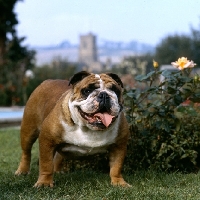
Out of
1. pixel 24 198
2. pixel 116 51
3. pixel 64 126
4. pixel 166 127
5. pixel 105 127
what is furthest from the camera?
pixel 116 51

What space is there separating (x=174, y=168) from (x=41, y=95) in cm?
159

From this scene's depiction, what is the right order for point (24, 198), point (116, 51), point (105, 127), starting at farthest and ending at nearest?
point (116, 51) < point (105, 127) < point (24, 198)

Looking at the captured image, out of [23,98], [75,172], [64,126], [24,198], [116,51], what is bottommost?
[116,51]

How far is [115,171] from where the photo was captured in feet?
14.8

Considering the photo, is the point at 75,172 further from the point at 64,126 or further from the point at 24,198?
the point at 24,198

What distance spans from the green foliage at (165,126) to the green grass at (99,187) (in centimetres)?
29

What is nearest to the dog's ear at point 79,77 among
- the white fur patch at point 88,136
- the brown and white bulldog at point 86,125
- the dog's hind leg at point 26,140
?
the brown and white bulldog at point 86,125

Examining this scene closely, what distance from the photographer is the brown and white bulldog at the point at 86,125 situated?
13.4 ft

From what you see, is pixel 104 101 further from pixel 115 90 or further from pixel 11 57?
pixel 11 57

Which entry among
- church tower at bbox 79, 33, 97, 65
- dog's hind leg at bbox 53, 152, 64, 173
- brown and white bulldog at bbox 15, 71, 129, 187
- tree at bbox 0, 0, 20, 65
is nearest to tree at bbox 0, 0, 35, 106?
tree at bbox 0, 0, 20, 65

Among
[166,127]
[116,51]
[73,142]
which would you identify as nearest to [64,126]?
[73,142]

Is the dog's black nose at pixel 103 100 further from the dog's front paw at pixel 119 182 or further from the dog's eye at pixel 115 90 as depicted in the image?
the dog's front paw at pixel 119 182

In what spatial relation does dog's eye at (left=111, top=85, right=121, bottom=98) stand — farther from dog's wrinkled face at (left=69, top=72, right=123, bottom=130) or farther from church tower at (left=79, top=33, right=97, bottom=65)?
church tower at (left=79, top=33, right=97, bottom=65)

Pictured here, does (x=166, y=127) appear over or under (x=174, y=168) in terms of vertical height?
over
